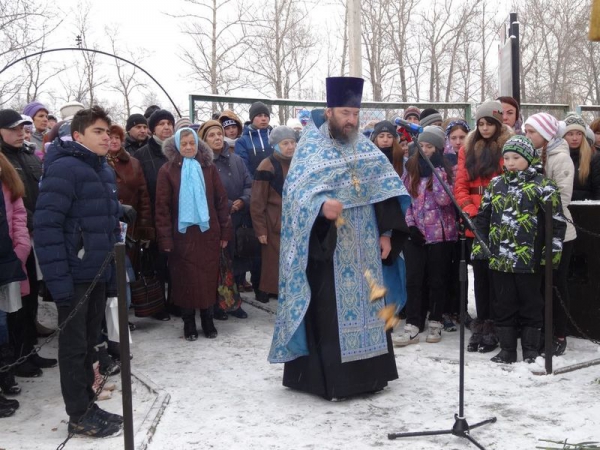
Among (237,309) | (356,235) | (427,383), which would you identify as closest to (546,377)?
(427,383)

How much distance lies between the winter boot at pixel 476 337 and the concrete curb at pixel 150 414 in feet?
9.28

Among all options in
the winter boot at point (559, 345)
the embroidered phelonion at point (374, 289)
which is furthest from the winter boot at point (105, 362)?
the winter boot at point (559, 345)

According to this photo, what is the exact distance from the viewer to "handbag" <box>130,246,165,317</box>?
704 centimetres

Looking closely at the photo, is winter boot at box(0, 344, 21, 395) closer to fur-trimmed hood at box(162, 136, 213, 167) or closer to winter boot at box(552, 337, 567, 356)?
fur-trimmed hood at box(162, 136, 213, 167)

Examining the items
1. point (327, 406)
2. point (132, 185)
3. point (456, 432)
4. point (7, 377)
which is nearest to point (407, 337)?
point (327, 406)

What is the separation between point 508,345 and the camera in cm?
576

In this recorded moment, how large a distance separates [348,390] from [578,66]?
111ft

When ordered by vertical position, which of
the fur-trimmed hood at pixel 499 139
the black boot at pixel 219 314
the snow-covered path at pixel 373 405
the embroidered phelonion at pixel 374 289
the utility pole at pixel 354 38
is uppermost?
the utility pole at pixel 354 38

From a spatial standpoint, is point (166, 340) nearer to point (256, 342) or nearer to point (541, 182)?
point (256, 342)

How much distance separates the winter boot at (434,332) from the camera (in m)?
6.46

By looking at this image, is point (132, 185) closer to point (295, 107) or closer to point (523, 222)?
point (523, 222)

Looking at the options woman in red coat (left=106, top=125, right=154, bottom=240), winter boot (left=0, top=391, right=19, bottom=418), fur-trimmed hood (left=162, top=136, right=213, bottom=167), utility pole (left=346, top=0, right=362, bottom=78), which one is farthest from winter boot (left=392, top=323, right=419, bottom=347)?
utility pole (left=346, top=0, right=362, bottom=78)

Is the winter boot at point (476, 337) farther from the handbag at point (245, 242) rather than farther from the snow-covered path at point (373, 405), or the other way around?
the handbag at point (245, 242)

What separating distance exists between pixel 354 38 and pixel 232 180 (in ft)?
21.8
